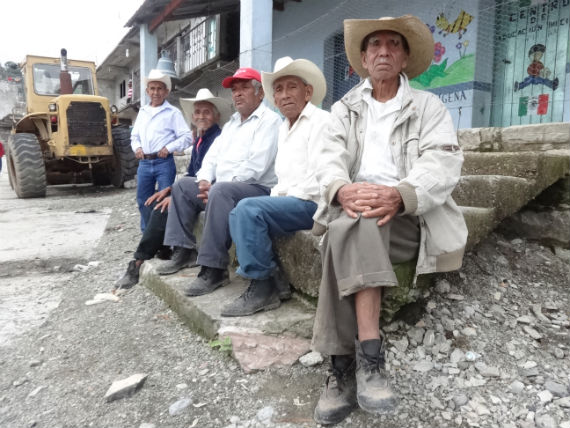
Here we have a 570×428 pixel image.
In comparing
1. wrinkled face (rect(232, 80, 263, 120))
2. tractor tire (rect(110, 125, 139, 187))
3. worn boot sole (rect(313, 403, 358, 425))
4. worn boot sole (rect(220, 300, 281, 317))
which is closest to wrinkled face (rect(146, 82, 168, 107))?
wrinkled face (rect(232, 80, 263, 120))

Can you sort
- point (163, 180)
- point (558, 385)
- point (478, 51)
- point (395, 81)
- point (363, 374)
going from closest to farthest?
point (363, 374), point (558, 385), point (395, 81), point (163, 180), point (478, 51)

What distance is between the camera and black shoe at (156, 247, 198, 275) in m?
2.98

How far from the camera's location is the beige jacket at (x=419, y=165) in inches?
66.5

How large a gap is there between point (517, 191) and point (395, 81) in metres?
1.09

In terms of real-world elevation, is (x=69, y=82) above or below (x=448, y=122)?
above

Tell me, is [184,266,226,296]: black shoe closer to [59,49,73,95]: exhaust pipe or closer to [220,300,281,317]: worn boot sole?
[220,300,281,317]: worn boot sole

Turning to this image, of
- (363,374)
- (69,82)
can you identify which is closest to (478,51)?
(363,374)

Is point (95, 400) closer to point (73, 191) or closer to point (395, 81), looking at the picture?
point (395, 81)

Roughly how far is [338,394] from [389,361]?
37 cm

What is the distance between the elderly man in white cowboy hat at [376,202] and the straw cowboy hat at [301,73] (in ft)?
1.31

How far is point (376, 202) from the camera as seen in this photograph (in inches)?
63.1

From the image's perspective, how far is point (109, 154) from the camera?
8719mm

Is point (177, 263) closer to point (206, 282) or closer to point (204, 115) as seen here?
point (206, 282)

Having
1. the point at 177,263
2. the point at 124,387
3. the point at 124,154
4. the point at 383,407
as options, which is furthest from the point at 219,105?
the point at 124,154
